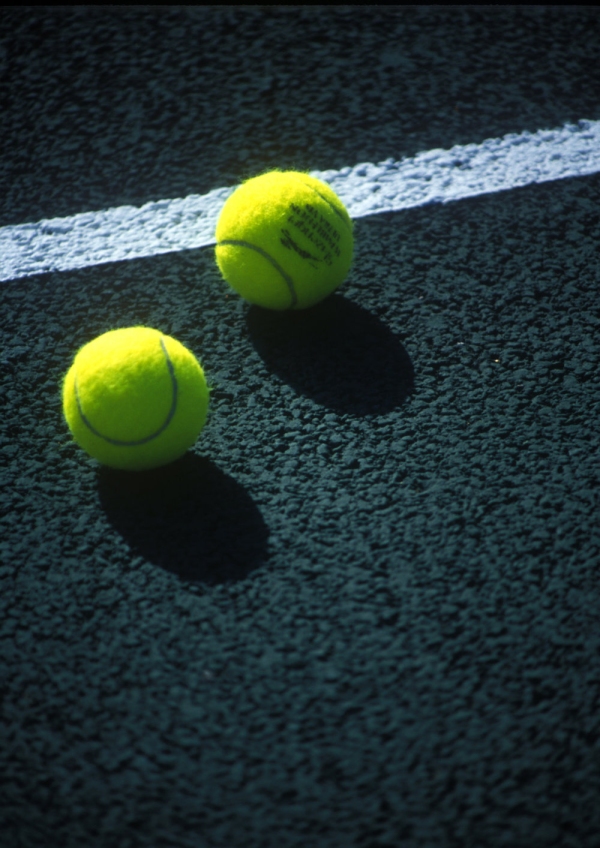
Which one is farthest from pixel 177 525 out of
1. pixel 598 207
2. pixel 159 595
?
pixel 598 207

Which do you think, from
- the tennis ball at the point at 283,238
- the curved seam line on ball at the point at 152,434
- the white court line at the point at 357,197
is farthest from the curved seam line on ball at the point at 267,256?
the curved seam line on ball at the point at 152,434

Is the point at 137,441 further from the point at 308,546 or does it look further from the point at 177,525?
the point at 308,546

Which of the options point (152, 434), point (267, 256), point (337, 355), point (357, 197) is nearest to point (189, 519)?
point (152, 434)

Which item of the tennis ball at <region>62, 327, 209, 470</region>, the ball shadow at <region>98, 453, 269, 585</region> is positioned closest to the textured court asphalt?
the ball shadow at <region>98, 453, 269, 585</region>

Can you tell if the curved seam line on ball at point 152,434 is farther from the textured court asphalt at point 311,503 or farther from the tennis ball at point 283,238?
the tennis ball at point 283,238

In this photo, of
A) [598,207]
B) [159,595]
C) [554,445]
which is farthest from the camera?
[598,207]

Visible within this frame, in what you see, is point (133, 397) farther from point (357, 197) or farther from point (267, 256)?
point (357, 197)
